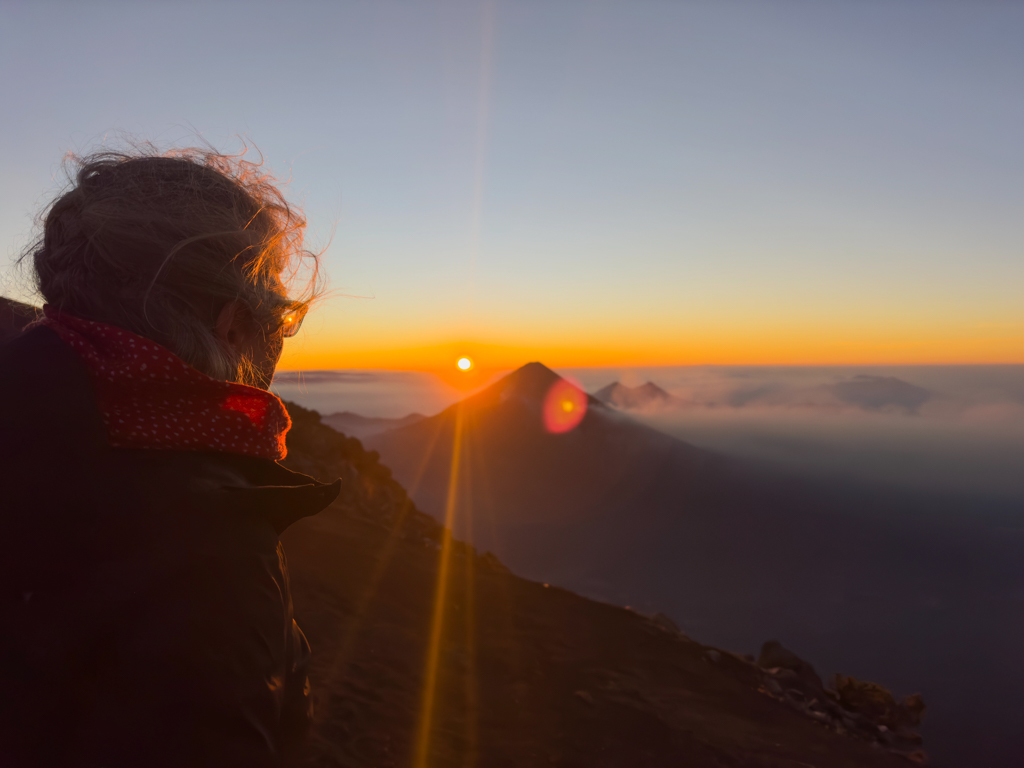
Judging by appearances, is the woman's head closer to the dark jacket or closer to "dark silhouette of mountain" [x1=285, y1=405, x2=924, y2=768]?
the dark jacket

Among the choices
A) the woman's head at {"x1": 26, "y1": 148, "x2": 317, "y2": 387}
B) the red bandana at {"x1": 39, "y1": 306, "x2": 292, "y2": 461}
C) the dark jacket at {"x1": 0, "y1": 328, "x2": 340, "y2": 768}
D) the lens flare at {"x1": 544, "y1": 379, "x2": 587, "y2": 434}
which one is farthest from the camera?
the lens flare at {"x1": 544, "y1": 379, "x2": 587, "y2": 434}

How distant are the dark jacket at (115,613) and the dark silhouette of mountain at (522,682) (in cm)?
441

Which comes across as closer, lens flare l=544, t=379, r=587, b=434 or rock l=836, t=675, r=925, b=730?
rock l=836, t=675, r=925, b=730

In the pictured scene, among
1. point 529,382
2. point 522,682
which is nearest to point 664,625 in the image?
point 522,682

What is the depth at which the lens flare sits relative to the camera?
13712 centimetres

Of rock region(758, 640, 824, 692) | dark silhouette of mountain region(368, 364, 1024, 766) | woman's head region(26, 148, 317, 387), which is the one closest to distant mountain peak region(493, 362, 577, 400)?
dark silhouette of mountain region(368, 364, 1024, 766)

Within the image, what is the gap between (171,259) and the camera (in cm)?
148

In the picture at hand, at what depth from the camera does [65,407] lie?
120 cm

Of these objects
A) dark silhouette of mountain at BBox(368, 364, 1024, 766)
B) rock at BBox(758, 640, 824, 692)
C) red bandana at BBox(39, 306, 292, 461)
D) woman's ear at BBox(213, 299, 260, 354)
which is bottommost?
dark silhouette of mountain at BBox(368, 364, 1024, 766)

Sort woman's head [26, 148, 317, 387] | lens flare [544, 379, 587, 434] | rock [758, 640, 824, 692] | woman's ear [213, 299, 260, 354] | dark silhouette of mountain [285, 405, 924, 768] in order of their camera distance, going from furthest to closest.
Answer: lens flare [544, 379, 587, 434], rock [758, 640, 824, 692], dark silhouette of mountain [285, 405, 924, 768], woman's ear [213, 299, 260, 354], woman's head [26, 148, 317, 387]

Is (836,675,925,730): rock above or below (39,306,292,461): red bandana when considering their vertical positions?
below

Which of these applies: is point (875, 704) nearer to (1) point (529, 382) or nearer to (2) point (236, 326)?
(2) point (236, 326)

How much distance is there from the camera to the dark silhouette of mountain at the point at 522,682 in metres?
6.14

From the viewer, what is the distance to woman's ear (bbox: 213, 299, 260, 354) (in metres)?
1.59
